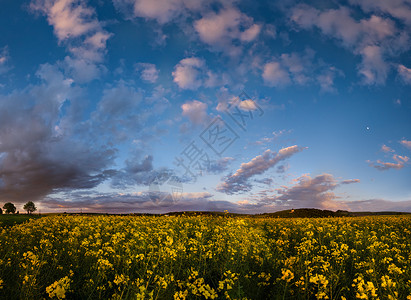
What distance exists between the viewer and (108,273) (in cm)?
636

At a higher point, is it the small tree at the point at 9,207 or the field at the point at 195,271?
the field at the point at 195,271

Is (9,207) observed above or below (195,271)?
below

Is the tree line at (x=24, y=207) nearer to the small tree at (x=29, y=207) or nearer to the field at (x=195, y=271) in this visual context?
the small tree at (x=29, y=207)

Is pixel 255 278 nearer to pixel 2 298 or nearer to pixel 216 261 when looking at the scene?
pixel 216 261

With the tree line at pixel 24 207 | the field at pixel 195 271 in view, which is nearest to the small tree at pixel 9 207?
the tree line at pixel 24 207

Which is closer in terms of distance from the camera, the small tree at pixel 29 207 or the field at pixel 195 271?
the field at pixel 195 271

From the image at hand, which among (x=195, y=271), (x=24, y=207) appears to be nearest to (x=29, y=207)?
(x=24, y=207)

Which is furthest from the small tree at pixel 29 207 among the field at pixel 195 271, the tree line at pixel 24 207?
the field at pixel 195 271

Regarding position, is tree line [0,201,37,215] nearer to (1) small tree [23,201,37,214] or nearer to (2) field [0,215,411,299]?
(1) small tree [23,201,37,214]

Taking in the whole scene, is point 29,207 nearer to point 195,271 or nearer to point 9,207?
point 9,207

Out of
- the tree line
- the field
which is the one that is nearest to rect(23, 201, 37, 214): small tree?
the tree line

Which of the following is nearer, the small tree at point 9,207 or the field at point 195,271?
the field at point 195,271

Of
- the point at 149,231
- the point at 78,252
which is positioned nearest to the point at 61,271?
the point at 78,252

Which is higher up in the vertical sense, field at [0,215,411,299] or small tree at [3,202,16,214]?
field at [0,215,411,299]
